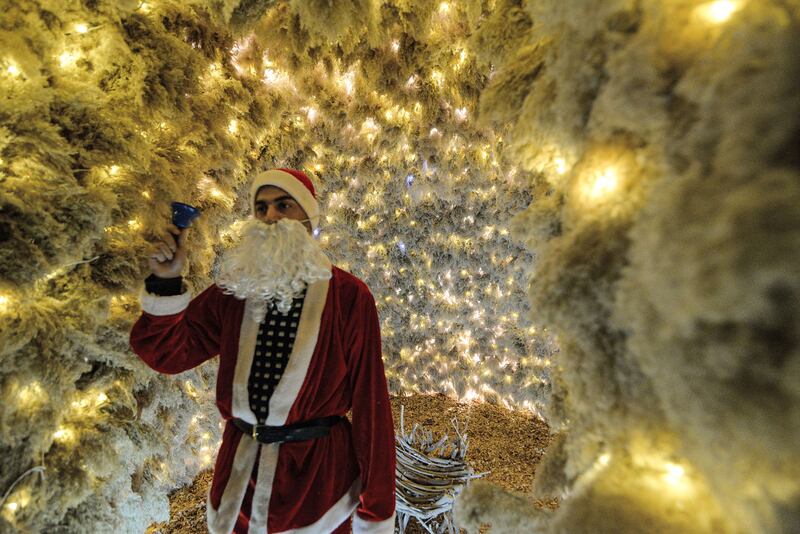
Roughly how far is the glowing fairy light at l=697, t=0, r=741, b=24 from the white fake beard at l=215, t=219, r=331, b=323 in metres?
0.95

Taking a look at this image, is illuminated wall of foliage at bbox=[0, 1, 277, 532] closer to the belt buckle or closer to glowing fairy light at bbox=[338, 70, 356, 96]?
the belt buckle

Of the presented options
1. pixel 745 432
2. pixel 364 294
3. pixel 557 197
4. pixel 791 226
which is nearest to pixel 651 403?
pixel 745 432

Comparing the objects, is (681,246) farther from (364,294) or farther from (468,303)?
(468,303)

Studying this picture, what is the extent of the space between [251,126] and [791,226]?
174 centimetres

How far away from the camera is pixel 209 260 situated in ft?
5.27

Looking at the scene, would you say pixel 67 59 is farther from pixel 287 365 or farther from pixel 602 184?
pixel 602 184

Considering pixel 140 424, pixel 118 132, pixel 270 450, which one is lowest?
pixel 140 424

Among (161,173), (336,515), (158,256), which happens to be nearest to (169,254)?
(158,256)

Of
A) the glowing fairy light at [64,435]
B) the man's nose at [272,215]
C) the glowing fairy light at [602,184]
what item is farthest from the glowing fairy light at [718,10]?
the glowing fairy light at [64,435]

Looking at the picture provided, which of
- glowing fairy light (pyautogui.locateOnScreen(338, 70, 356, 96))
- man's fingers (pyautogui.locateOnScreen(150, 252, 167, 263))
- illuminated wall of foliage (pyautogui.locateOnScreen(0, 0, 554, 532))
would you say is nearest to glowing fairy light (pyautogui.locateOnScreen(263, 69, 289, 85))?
illuminated wall of foliage (pyautogui.locateOnScreen(0, 0, 554, 532))

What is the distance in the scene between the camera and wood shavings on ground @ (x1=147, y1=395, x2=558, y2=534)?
5.80ft

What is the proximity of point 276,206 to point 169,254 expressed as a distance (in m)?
0.33

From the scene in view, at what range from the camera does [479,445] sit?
231cm

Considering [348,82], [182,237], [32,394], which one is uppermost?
[348,82]
